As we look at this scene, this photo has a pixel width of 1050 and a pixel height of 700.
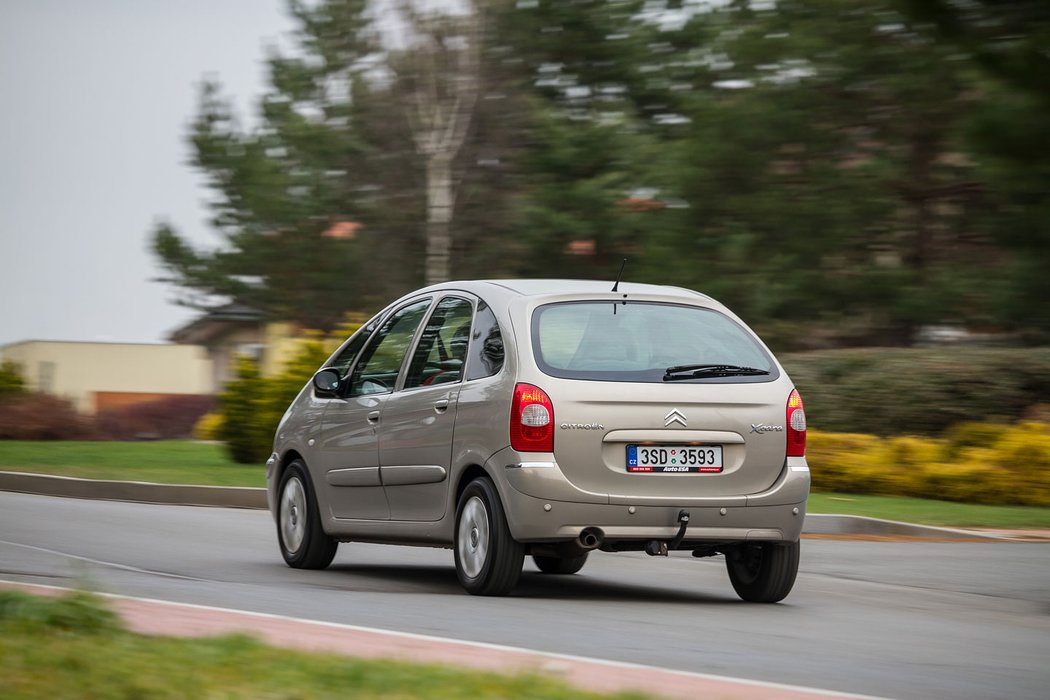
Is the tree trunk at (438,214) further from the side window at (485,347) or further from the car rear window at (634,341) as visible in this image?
the car rear window at (634,341)

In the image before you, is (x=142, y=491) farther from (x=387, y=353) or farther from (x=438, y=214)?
(x=438, y=214)

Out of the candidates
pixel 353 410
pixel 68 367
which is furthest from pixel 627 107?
pixel 68 367

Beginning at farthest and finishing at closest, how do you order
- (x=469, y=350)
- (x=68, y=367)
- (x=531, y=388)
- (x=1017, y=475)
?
(x=68, y=367), (x=1017, y=475), (x=469, y=350), (x=531, y=388)

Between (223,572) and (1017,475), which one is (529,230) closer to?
(1017,475)

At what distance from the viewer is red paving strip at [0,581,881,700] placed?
5898 millimetres

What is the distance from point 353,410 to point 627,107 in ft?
89.5

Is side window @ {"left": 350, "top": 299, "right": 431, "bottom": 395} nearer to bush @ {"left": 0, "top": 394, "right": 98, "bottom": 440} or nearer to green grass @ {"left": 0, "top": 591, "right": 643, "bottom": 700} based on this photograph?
green grass @ {"left": 0, "top": 591, "right": 643, "bottom": 700}

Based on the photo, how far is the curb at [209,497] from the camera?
15508 mm

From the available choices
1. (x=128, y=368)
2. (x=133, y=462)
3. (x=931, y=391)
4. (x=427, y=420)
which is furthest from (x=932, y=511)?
(x=128, y=368)

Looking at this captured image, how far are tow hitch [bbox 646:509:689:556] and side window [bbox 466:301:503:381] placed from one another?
123cm

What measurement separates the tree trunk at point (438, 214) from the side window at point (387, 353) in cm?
2286

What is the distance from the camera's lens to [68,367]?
62.0 m

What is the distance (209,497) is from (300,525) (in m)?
7.86

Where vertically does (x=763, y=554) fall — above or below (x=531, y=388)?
below
